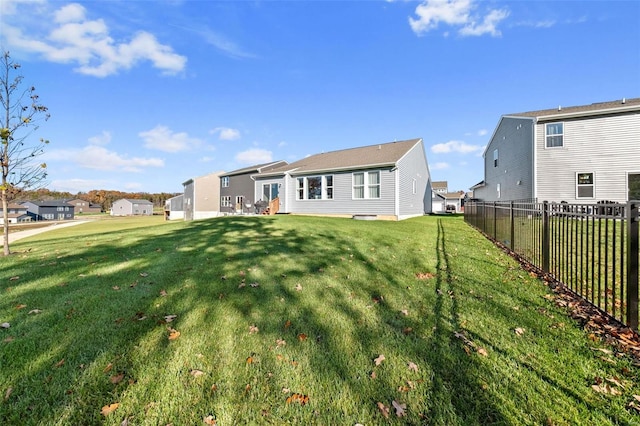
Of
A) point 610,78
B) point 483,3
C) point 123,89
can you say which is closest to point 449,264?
point 483,3

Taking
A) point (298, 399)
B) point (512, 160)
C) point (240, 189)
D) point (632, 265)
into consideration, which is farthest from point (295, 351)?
point (240, 189)

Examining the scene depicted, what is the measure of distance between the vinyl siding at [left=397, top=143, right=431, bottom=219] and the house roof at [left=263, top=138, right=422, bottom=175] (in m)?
0.59

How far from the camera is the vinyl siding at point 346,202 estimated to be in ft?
55.2

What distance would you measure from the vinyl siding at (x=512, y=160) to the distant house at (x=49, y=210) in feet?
431

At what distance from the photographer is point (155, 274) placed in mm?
4883

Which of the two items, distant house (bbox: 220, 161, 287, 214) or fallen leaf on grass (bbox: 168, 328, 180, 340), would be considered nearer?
fallen leaf on grass (bbox: 168, 328, 180, 340)

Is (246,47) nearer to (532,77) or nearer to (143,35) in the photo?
(143,35)

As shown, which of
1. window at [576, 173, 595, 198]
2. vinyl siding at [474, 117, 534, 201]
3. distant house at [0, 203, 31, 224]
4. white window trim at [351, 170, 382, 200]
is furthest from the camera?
distant house at [0, 203, 31, 224]

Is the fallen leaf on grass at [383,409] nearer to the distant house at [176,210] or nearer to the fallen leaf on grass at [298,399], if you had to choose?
the fallen leaf on grass at [298,399]

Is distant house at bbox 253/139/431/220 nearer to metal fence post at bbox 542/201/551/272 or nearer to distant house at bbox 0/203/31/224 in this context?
metal fence post at bbox 542/201/551/272

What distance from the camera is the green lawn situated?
6.63 feet

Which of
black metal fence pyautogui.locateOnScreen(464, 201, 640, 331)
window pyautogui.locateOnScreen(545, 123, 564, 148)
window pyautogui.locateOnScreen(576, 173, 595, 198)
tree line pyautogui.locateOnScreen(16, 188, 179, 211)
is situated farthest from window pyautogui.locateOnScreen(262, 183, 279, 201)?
tree line pyautogui.locateOnScreen(16, 188, 179, 211)

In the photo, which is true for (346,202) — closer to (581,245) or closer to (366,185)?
(366,185)

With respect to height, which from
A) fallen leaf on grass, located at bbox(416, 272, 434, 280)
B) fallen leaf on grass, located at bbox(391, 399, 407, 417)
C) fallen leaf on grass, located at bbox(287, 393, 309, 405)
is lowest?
fallen leaf on grass, located at bbox(391, 399, 407, 417)
